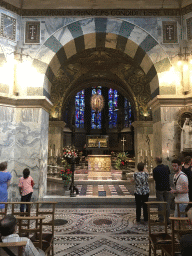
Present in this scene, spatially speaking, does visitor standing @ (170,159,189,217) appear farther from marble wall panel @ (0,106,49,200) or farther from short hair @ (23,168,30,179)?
marble wall panel @ (0,106,49,200)

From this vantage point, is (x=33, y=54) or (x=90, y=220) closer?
Result: (x=90, y=220)

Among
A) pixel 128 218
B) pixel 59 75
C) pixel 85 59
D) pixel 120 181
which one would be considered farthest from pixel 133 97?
pixel 128 218

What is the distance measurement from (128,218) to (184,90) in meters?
4.47

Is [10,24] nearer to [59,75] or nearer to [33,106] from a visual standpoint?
[33,106]

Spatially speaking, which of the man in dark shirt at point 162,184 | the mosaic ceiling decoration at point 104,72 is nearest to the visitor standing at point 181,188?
the man in dark shirt at point 162,184

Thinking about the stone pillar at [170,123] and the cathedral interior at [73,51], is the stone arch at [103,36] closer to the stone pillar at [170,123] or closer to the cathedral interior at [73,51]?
the cathedral interior at [73,51]

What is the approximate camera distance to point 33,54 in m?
7.30

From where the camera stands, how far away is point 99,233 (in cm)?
450

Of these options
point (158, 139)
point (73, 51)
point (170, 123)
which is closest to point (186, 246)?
point (170, 123)

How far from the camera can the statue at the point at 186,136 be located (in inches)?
254

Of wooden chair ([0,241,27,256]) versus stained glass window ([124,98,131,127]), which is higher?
stained glass window ([124,98,131,127])

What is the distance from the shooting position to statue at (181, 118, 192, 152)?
644cm

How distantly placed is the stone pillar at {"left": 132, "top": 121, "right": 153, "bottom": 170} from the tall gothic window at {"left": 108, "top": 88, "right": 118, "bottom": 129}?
1229cm

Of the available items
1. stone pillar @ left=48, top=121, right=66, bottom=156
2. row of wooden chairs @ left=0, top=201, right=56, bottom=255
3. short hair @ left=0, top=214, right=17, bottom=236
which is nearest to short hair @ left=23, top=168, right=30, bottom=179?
row of wooden chairs @ left=0, top=201, right=56, bottom=255
